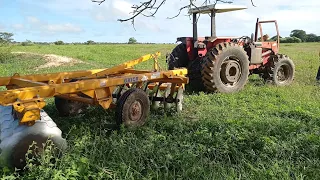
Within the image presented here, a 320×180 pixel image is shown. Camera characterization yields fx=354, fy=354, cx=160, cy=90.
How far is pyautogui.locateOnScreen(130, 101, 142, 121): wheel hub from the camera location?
530cm

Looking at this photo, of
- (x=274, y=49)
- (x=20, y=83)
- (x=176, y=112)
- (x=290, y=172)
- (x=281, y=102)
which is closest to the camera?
(x=290, y=172)

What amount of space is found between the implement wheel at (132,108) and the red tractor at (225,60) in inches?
112

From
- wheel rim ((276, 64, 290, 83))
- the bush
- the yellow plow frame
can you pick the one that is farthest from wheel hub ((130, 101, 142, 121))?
the bush

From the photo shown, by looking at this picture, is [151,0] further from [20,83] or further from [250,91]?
[250,91]

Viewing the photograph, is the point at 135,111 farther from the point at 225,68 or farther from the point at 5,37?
the point at 5,37

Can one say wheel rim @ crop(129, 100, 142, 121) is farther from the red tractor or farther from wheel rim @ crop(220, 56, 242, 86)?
wheel rim @ crop(220, 56, 242, 86)

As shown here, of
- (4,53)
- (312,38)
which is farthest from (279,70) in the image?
(312,38)

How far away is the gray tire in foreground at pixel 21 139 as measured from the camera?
3.62 m

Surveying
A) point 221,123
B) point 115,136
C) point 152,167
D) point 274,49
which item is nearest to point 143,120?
point 115,136

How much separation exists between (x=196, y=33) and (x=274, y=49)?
2973 millimetres

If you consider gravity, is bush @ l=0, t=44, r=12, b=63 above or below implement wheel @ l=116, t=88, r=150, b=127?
above

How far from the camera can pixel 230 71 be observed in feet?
28.7

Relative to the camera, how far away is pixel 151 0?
4578mm

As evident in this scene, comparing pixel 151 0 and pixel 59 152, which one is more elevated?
pixel 151 0
